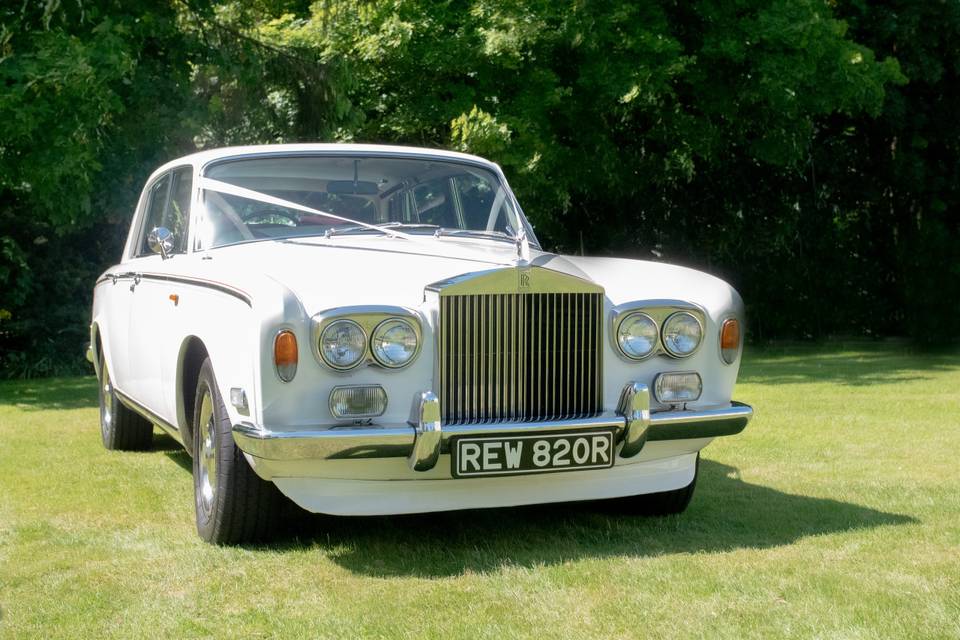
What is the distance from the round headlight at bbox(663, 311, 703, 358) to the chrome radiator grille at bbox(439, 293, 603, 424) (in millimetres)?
315

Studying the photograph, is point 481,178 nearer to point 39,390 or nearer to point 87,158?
point 87,158

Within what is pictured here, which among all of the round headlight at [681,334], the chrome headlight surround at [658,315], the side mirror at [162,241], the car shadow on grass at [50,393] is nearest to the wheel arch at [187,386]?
the side mirror at [162,241]

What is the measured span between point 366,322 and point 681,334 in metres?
1.36

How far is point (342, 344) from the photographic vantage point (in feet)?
14.0

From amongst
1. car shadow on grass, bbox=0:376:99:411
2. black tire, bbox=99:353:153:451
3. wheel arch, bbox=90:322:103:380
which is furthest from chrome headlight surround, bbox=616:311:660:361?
car shadow on grass, bbox=0:376:99:411

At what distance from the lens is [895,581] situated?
4.12 meters

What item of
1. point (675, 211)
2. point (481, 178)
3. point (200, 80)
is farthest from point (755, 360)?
point (481, 178)

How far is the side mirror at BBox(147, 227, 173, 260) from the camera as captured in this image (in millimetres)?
5816

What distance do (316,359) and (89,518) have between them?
1.95 meters

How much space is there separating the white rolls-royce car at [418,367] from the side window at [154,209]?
1.27 metres

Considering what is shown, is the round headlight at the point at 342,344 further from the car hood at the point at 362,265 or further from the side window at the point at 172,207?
the side window at the point at 172,207

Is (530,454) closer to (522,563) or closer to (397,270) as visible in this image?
(522,563)

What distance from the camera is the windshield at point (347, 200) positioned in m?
5.54

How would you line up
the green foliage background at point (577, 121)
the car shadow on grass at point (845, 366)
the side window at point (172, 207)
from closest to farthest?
the side window at point (172, 207) < the car shadow on grass at point (845, 366) < the green foliage background at point (577, 121)
